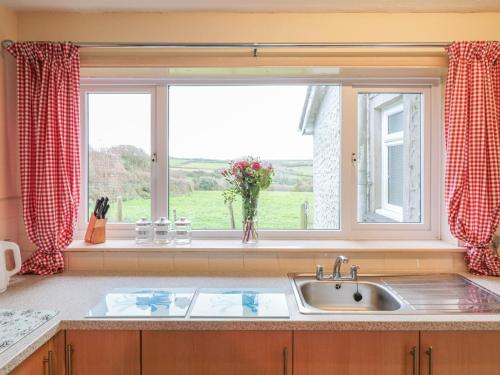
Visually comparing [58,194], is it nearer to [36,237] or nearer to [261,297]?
[36,237]

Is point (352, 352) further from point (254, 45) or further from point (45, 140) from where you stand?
point (45, 140)

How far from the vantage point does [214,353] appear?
53.9 inches

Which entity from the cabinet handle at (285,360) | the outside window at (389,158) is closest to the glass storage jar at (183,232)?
the cabinet handle at (285,360)

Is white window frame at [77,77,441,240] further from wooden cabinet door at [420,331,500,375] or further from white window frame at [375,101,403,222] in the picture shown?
wooden cabinet door at [420,331,500,375]

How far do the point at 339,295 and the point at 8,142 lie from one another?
195 centimetres

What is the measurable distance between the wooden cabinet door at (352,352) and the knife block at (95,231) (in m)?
1.28

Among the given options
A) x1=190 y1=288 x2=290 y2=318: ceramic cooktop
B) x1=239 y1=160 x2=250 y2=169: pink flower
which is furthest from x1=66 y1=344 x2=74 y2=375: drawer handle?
x1=239 y1=160 x2=250 y2=169: pink flower

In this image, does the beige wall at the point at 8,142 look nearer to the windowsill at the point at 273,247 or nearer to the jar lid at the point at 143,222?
the windowsill at the point at 273,247

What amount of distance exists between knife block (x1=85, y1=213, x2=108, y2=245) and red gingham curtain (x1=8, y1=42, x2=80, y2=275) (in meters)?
0.16

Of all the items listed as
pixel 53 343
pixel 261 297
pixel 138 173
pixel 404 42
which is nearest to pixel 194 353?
pixel 261 297

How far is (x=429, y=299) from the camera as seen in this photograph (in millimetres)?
1577

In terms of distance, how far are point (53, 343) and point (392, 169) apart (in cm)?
202

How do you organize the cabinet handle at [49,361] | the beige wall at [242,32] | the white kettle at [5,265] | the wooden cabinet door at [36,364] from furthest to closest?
the beige wall at [242,32] → the white kettle at [5,265] → the cabinet handle at [49,361] → the wooden cabinet door at [36,364]

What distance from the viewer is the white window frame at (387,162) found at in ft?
7.44
